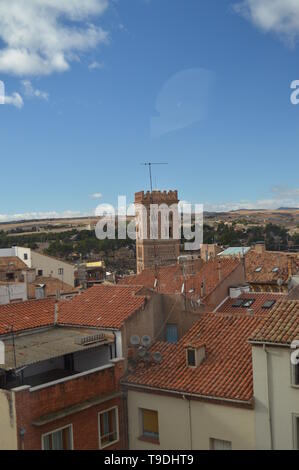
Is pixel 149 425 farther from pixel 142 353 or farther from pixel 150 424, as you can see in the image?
pixel 142 353

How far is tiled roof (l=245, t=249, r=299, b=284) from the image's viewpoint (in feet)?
127

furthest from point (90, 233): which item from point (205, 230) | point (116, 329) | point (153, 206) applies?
point (116, 329)

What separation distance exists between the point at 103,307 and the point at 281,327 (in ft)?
21.7

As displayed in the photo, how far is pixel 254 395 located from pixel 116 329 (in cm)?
482

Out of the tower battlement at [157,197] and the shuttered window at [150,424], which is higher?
the tower battlement at [157,197]

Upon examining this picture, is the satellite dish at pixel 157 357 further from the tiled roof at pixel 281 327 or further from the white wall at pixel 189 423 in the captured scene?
the tiled roof at pixel 281 327

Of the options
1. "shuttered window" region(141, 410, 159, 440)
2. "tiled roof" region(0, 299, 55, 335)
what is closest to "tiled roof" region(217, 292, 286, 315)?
"tiled roof" region(0, 299, 55, 335)

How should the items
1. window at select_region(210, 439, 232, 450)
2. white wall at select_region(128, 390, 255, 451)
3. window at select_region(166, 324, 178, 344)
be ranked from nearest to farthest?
white wall at select_region(128, 390, 255, 451)
window at select_region(210, 439, 232, 450)
window at select_region(166, 324, 178, 344)

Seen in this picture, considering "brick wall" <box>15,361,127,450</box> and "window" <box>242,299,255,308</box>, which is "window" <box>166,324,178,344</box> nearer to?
"brick wall" <box>15,361,127,450</box>

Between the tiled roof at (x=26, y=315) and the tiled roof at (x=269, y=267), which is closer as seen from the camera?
the tiled roof at (x=26, y=315)

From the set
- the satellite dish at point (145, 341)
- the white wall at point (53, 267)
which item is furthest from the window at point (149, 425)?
the white wall at point (53, 267)

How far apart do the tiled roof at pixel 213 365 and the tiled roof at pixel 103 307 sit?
4.92 ft

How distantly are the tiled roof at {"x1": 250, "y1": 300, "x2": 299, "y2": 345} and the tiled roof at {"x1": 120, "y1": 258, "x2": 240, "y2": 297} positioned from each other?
38.5 ft

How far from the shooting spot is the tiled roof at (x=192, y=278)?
91.3ft
